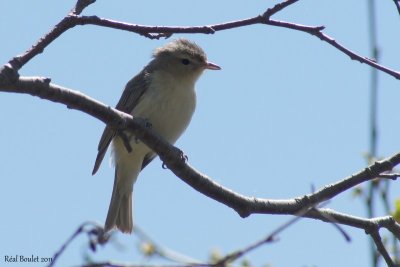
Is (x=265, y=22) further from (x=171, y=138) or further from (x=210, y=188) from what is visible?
(x=171, y=138)

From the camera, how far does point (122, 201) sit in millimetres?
7223

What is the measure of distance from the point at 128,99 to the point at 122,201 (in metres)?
1.15

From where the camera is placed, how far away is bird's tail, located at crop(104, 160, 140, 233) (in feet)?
22.7

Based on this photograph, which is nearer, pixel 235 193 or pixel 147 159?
pixel 235 193

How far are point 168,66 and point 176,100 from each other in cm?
76

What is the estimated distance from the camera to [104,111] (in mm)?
3443

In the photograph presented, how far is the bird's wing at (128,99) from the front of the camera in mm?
6527

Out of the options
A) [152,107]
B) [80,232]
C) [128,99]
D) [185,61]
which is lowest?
[80,232]

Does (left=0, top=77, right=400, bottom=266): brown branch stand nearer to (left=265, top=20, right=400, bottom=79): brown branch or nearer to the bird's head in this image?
(left=265, top=20, right=400, bottom=79): brown branch

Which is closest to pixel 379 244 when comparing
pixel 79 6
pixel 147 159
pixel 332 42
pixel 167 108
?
pixel 332 42

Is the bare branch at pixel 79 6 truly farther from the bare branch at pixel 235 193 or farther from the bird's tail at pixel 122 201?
the bird's tail at pixel 122 201

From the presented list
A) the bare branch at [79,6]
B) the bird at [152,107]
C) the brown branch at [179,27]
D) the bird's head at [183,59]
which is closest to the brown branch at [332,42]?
the brown branch at [179,27]

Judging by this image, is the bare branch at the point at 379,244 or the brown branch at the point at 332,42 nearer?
the brown branch at the point at 332,42

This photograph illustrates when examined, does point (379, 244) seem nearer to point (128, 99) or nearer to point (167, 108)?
point (167, 108)
